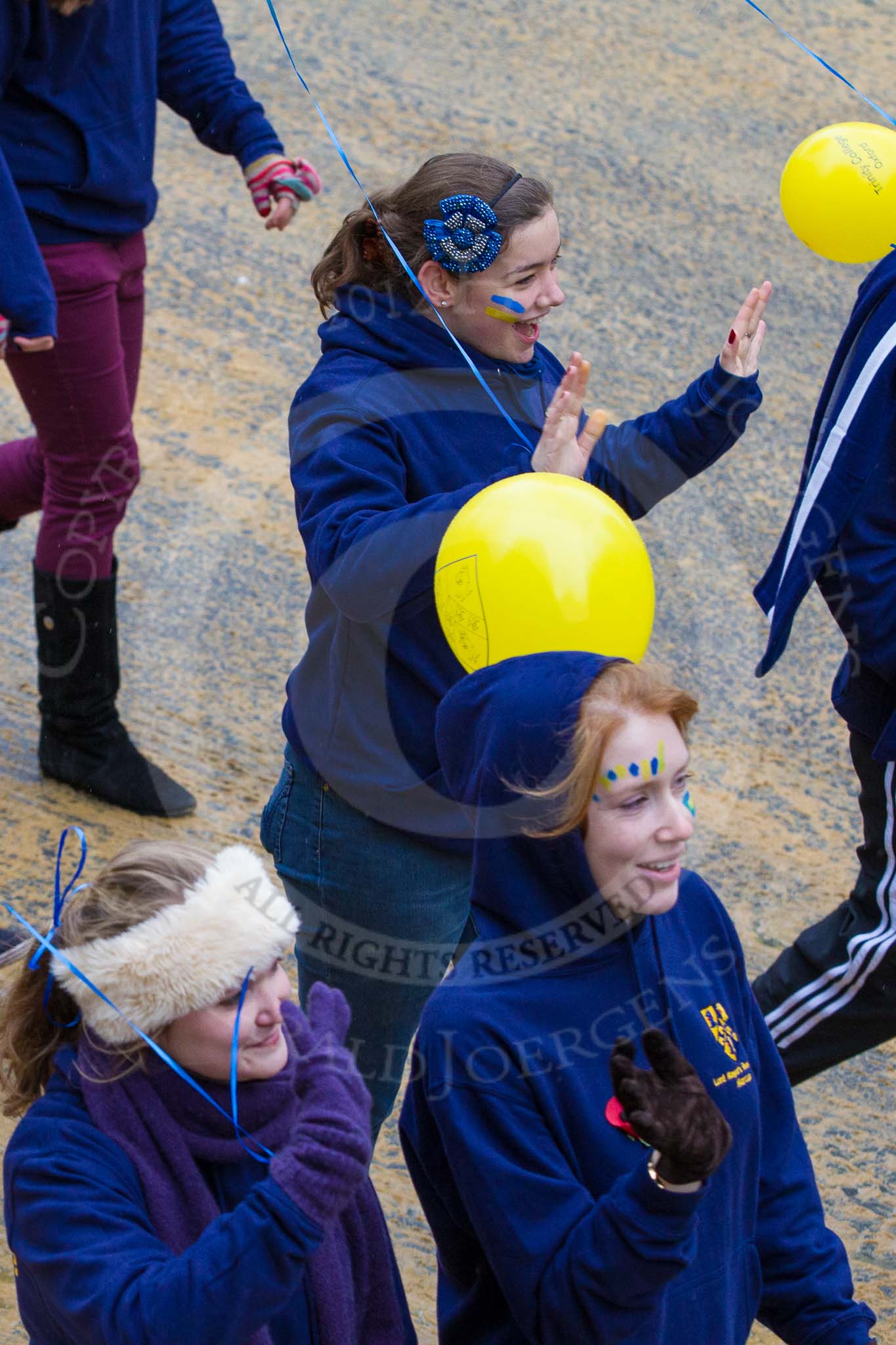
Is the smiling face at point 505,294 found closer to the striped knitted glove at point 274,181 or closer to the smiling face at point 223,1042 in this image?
the smiling face at point 223,1042

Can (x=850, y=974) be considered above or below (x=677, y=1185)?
below

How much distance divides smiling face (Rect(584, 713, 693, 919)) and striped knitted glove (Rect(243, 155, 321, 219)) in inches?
86.2

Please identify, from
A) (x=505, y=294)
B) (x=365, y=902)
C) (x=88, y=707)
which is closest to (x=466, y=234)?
(x=505, y=294)

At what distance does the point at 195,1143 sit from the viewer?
1729 mm

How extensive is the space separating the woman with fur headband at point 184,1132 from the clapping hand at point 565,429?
748 mm

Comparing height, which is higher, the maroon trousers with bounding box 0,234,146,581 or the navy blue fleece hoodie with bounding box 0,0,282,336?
the navy blue fleece hoodie with bounding box 0,0,282,336

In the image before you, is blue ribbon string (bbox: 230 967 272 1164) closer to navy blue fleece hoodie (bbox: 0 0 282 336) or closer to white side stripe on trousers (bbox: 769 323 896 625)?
white side stripe on trousers (bbox: 769 323 896 625)

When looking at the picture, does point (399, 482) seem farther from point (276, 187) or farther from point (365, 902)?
point (276, 187)

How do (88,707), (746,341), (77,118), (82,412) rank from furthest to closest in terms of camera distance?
(88,707) < (82,412) < (77,118) < (746,341)

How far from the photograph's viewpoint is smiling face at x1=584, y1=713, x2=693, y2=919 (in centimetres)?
174

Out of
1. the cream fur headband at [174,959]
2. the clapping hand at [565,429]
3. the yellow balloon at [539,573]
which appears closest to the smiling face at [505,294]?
the clapping hand at [565,429]

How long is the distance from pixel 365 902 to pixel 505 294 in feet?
3.13

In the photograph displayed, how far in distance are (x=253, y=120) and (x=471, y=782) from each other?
2279 mm

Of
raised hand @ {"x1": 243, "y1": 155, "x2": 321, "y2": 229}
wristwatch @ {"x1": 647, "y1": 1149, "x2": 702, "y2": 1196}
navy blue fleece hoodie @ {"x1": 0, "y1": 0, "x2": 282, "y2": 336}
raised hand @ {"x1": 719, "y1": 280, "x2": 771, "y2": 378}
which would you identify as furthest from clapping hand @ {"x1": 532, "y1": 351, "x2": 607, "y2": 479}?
raised hand @ {"x1": 243, "y1": 155, "x2": 321, "y2": 229}
